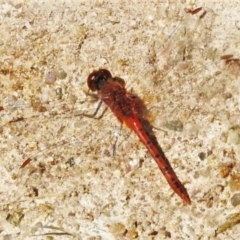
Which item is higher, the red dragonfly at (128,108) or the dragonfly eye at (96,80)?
the dragonfly eye at (96,80)

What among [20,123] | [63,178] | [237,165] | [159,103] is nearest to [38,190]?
[63,178]

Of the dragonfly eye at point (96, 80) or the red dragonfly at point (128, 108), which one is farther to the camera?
the dragonfly eye at point (96, 80)

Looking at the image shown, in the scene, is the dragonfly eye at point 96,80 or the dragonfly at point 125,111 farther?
the dragonfly eye at point 96,80

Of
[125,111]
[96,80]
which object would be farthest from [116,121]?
[96,80]

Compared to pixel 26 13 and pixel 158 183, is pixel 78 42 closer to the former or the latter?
pixel 26 13

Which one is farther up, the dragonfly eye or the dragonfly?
the dragonfly eye
